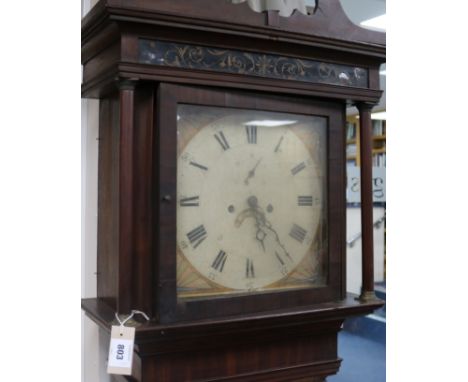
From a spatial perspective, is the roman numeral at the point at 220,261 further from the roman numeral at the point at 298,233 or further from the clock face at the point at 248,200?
the roman numeral at the point at 298,233

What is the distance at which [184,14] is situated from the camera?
36.6 inches

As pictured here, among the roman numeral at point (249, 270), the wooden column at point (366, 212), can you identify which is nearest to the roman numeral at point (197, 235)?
the roman numeral at point (249, 270)

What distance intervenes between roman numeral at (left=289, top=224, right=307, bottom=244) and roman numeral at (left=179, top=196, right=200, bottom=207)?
217mm

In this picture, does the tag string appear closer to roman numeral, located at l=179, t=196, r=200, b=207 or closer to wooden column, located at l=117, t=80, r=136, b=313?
wooden column, located at l=117, t=80, r=136, b=313

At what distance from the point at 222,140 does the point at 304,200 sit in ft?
0.71

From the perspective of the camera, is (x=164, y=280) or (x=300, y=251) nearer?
(x=164, y=280)

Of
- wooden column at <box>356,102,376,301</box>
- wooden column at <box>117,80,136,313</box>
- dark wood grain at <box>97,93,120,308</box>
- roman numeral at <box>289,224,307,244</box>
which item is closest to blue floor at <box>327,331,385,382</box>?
wooden column at <box>356,102,376,301</box>

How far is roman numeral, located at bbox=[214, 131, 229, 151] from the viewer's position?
102cm

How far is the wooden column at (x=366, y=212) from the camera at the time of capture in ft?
3.76

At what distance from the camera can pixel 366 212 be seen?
3.76ft

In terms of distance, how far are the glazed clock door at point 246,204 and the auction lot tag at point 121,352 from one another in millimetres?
84

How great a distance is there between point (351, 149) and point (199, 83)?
402 centimetres
